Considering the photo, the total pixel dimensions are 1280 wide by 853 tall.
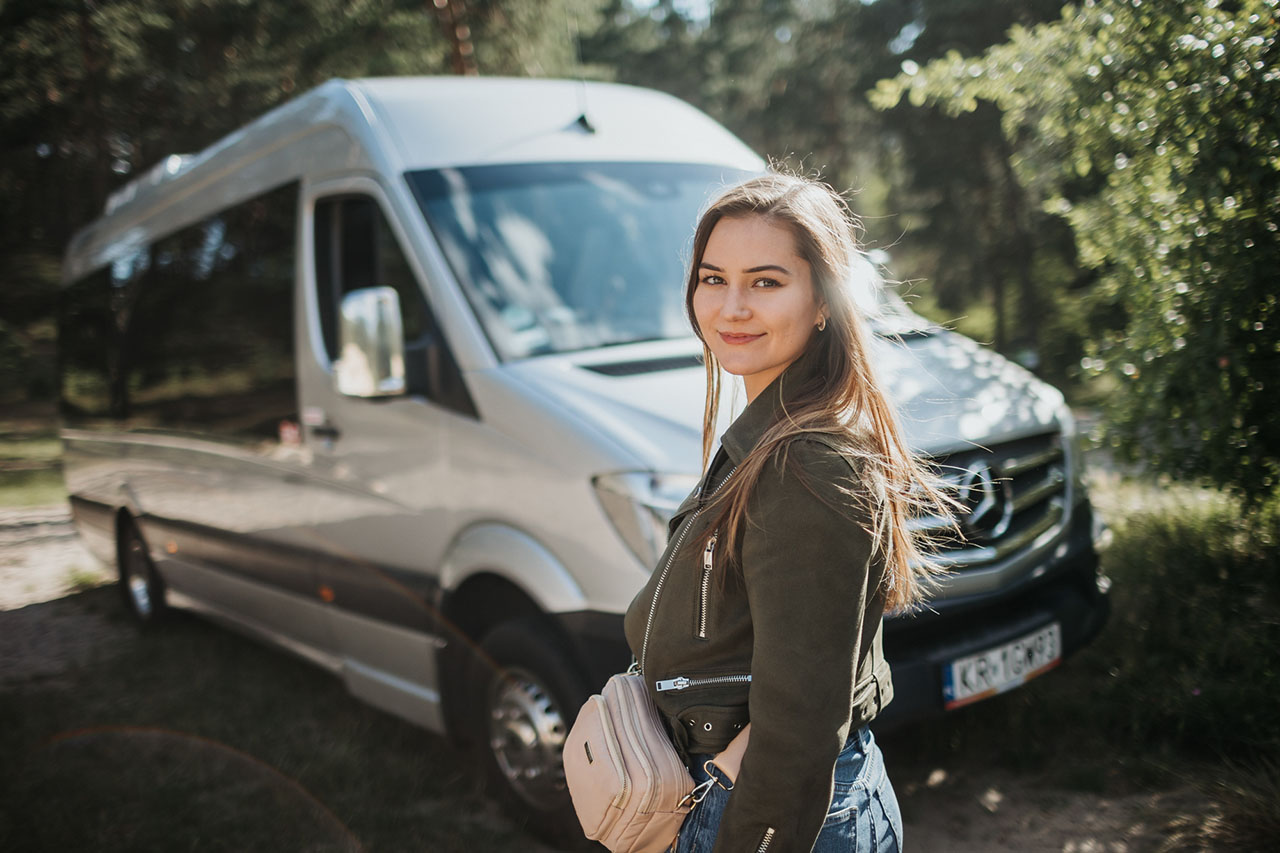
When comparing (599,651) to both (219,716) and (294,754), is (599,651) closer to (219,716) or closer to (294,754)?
(294,754)

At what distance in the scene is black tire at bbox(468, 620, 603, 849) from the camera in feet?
10.9

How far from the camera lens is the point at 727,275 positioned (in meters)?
1.69

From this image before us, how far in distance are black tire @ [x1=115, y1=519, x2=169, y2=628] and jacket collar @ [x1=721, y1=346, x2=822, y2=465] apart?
5870 mm

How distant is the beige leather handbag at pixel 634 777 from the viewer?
1613mm

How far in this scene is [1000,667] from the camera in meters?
3.39

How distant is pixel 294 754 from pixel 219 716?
0.76 meters

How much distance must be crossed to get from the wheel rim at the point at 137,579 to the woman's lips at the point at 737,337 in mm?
6034

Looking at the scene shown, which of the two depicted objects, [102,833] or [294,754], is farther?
[294,754]

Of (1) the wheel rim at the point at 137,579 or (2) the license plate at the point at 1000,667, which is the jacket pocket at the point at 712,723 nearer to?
(2) the license plate at the point at 1000,667

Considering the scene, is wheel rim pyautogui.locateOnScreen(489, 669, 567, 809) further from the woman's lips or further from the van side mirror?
the woman's lips

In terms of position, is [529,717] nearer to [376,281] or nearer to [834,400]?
[376,281]

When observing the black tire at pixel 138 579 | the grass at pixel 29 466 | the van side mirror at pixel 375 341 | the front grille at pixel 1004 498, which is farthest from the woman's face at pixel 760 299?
the grass at pixel 29 466

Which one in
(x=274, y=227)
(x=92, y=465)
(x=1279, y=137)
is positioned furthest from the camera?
(x=92, y=465)

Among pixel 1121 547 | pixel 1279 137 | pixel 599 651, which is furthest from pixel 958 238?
pixel 599 651
